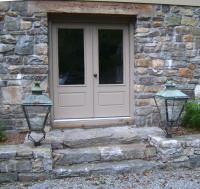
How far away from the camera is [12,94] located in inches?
220

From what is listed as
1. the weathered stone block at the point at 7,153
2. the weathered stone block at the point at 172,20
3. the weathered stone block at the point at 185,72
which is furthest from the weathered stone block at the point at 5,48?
the weathered stone block at the point at 185,72

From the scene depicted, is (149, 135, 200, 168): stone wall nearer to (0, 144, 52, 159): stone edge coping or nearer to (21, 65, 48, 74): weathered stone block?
(0, 144, 52, 159): stone edge coping

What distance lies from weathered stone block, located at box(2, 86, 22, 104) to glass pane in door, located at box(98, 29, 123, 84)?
138 centimetres

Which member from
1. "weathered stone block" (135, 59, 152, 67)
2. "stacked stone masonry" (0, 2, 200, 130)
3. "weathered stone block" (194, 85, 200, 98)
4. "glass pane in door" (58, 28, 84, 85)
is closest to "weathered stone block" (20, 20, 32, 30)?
"stacked stone masonry" (0, 2, 200, 130)

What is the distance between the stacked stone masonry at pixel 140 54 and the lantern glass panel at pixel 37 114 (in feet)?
3.30

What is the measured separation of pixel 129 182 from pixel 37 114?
1.43 metres

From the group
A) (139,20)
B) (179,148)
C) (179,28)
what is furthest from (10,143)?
(179,28)

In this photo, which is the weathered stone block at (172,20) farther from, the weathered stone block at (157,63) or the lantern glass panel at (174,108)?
the lantern glass panel at (174,108)

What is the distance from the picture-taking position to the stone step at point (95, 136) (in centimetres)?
504

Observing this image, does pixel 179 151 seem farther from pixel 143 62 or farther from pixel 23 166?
pixel 23 166

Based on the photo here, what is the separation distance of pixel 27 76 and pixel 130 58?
1.74 m

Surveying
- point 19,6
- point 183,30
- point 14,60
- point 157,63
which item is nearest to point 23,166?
point 14,60

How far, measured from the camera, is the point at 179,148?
190 inches

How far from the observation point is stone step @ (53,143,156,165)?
4750mm
